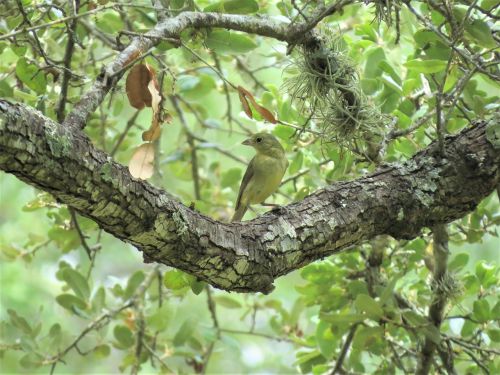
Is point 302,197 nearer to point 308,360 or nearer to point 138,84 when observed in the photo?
Answer: point 308,360

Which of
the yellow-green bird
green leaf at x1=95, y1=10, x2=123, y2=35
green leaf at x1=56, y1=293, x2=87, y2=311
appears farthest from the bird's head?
green leaf at x1=56, y1=293, x2=87, y2=311

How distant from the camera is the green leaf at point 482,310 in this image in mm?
3666

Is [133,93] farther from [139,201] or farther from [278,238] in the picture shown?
[278,238]

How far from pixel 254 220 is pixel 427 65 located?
0.95 meters

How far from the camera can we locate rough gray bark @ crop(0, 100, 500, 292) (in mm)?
2008

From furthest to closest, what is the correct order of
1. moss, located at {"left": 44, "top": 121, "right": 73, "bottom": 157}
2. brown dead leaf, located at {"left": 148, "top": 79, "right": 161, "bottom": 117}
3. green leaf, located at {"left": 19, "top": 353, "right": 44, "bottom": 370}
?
green leaf, located at {"left": 19, "top": 353, "right": 44, "bottom": 370}, brown dead leaf, located at {"left": 148, "top": 79, "right": 161, "bottom": 117}, moss, located at {"left": 44, "top": 121, "right": 73, "bottom": 157}

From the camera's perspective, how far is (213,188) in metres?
5.36

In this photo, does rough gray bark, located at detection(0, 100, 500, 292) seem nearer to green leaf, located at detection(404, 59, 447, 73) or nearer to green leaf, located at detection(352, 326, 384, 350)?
green leaf, located at detection(404, 59, 447, 73)

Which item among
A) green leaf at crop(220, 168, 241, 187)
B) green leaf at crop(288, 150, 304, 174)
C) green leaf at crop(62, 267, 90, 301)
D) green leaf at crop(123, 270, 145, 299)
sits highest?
green leaf at crop(220, 168, 241, 187)

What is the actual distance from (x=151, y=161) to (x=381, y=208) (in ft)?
3.38

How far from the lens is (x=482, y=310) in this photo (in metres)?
3.68

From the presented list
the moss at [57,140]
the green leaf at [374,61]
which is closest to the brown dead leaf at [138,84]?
the moss at [57,140]

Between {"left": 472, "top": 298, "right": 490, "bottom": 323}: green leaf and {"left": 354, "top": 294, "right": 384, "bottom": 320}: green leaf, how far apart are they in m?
0.59

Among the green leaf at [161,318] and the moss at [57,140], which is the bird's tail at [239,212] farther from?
the moss at [57,140]
